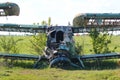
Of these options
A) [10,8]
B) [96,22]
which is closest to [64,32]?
[96,22]

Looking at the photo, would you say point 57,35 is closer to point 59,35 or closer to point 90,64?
point 59,35

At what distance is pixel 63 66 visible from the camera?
32688 millimetres

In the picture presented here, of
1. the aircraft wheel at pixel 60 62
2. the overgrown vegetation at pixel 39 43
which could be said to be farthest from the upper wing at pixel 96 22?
the overgrown vegetation at pixel 39 43

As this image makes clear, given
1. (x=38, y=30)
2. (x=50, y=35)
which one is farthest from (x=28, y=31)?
(x=50, y=35)

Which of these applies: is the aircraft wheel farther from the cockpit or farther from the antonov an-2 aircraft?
the cockpit

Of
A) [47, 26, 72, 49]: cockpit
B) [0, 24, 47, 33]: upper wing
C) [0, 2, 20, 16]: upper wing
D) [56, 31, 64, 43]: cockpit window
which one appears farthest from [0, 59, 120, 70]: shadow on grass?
[0, 2, 20, 16]: upper wing

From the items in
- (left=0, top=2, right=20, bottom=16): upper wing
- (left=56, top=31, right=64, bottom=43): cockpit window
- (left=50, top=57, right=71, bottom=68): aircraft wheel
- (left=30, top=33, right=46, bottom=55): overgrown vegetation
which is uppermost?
(left=0, top=2, right=20, bottom=16): upper wing

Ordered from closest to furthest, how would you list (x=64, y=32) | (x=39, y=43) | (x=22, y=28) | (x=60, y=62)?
(x=60, y=62), (x=64, y=32), (x=22, y=28), (x=39, y=43)

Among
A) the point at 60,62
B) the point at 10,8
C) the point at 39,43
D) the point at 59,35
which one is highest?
the point at 10,8

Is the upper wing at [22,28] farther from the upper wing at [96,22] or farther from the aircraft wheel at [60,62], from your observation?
the aircraft wheel at [60,62]

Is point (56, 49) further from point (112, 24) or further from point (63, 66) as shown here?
point (112, 24)

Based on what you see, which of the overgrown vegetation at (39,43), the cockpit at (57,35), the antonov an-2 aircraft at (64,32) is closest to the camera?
the antonov an-2 aircraft at (64,32)

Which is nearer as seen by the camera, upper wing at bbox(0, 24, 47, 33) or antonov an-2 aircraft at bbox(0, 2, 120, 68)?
antonov an-2 aircraft at bbox(0, 2, 120, 68)

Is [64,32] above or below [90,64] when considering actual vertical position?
above
